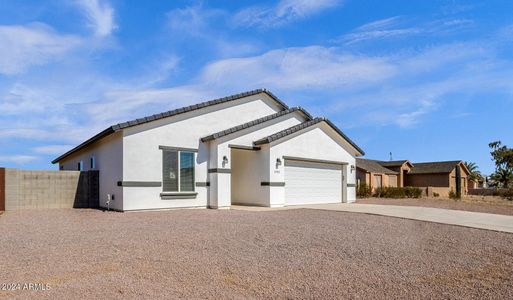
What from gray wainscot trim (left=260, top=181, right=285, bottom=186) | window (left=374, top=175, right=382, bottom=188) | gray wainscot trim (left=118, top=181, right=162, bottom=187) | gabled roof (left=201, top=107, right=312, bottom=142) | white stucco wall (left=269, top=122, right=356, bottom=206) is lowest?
window (left=374, top=175, right=382, bottom=188)

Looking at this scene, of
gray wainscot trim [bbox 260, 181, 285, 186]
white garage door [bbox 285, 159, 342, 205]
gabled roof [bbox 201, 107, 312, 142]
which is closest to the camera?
gabled roof [bbox 201, 107, 312, 142]

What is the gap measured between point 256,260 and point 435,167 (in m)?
43.7

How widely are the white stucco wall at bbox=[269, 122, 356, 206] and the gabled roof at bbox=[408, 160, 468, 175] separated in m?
26.1

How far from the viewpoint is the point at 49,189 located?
16672 millimetres

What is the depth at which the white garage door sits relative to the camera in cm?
1895

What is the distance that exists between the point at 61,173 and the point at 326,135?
42.4 feet

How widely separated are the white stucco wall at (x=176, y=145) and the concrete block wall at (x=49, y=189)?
11.5ft

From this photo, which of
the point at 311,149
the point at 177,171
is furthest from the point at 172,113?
the point at 311,149

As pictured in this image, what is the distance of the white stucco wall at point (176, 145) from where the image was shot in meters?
15.3

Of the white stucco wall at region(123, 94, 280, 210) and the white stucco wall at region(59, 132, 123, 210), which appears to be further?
the white stucco wall at region(59, 132, 123, 210)

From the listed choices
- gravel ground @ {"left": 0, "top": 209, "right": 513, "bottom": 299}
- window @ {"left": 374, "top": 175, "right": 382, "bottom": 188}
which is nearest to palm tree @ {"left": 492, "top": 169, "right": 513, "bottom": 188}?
window @ {"left": 374, "top": 175, "right": 382, "bottom": 188}

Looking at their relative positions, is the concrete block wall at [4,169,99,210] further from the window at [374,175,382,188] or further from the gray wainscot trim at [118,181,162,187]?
the window at [374,175,382,188]

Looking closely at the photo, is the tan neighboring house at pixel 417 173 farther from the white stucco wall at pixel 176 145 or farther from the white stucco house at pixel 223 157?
the white stucco wall at pixel 176 145

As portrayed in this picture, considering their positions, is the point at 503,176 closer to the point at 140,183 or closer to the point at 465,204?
the point at 465,204
